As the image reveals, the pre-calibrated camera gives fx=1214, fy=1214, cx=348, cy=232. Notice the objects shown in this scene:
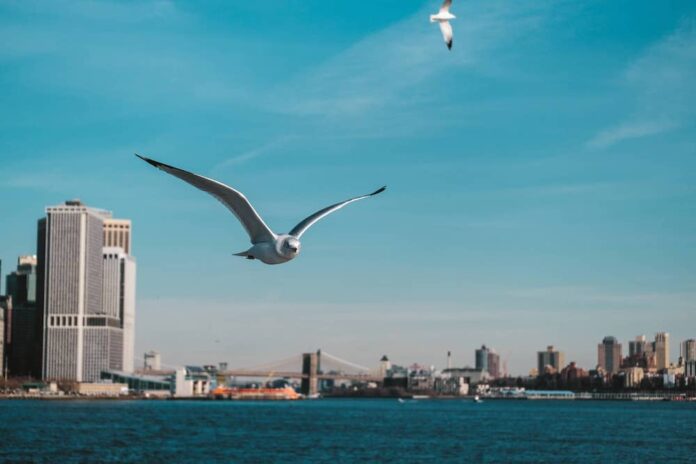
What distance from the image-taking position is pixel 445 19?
86.8 feet

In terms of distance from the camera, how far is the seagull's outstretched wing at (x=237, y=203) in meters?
19.3

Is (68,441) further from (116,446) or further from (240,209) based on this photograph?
(240,209)

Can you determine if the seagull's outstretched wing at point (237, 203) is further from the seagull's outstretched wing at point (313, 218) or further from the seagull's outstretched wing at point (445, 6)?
the seagull's outstretched wing at point (445, 6)

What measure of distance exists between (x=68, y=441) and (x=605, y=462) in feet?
118

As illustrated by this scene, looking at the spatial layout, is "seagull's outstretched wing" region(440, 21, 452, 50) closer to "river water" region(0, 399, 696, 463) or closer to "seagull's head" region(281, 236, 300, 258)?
"seagull's head" region(281, 236, 300, 258)

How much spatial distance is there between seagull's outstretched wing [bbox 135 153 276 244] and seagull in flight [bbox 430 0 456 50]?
7.08 meters

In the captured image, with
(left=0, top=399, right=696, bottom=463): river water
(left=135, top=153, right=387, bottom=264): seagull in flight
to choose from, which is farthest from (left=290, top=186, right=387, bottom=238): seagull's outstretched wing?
(left=0, top=399, right=696, bottom=463): river water

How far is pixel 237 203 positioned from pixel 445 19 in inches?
323

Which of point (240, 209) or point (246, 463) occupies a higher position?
point (240, 209)

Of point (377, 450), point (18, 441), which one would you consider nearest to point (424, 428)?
point (377, 450)

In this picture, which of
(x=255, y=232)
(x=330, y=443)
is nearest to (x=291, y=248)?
(x=255, y=232)

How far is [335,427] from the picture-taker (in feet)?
372

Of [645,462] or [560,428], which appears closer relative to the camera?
[645,462]

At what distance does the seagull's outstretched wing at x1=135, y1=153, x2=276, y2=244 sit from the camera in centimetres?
1931
